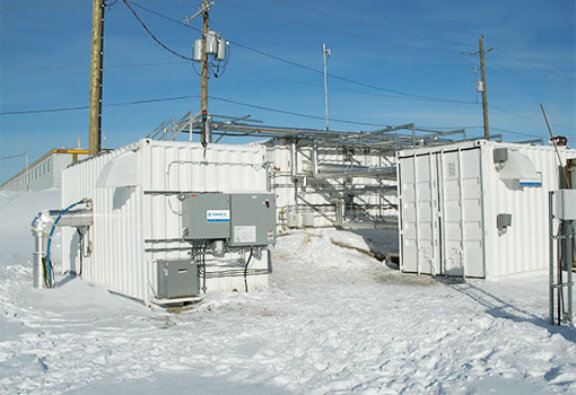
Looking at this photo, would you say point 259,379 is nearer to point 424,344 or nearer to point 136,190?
point 424,344

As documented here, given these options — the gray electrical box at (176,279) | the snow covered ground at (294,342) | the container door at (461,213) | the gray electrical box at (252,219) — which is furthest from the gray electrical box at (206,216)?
the container door at (461,213)

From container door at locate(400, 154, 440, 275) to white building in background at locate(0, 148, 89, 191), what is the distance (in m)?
27.4

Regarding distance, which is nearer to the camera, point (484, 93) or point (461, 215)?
point (461, 215)

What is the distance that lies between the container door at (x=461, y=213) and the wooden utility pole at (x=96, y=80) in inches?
392

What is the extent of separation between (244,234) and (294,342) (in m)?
3.65

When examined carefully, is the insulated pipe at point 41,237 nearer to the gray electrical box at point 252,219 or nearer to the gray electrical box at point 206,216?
the gray electrical box at point 206,216

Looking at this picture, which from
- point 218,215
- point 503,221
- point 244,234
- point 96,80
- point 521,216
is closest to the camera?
point 218,215

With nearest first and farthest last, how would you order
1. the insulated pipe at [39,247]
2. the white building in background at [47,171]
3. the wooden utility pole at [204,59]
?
the insulated pipe at [39,247]
the wooden utility pole at [204,59]
the white building in background at [47,171]

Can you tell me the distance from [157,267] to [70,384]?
475 cm

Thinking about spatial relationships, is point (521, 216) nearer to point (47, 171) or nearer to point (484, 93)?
point (484, 93)

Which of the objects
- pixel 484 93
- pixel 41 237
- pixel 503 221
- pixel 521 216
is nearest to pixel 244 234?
pixel 41 237

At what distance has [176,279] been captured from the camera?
991cm

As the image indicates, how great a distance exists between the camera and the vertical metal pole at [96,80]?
14922 millimetres

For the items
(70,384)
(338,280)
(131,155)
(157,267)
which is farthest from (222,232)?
(70,384)
